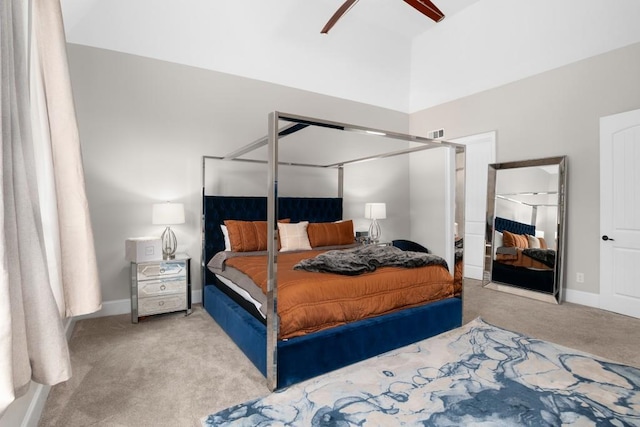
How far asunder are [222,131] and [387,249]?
2.52 m

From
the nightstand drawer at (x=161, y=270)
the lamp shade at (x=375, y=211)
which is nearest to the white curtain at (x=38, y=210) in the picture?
the nightstand drawer at (x=161, y=270)

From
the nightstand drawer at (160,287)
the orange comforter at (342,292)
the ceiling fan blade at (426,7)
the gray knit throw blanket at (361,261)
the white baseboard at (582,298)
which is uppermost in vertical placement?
the ceiling fan blade at (426,7)

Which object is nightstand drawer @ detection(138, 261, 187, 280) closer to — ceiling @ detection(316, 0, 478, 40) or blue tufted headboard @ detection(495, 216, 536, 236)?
ceiling @ detection(316, 0, 478, 40)

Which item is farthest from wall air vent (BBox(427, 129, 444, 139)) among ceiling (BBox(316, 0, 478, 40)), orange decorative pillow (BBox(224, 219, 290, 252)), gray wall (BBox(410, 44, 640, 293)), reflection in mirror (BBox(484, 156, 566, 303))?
orange decorative pillow (BBox(224, 219, 290, 252))

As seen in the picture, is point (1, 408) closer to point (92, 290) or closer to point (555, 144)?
point (92, 290)

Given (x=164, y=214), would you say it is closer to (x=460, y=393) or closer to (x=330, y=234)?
(x=330, y=234)

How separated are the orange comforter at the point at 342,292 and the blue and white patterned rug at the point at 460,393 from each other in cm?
36

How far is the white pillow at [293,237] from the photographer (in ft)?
12.9

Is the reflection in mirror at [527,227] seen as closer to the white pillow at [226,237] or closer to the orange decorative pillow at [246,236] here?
the orange decorative pillow at [246,236]

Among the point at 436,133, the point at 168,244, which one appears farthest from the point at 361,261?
the point at 436,133

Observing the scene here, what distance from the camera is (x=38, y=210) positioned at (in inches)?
47.4

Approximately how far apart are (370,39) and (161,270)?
475 centimetres

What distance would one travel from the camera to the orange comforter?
86.8 inches

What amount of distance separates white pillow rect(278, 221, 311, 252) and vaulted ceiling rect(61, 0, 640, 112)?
2.09 metres
